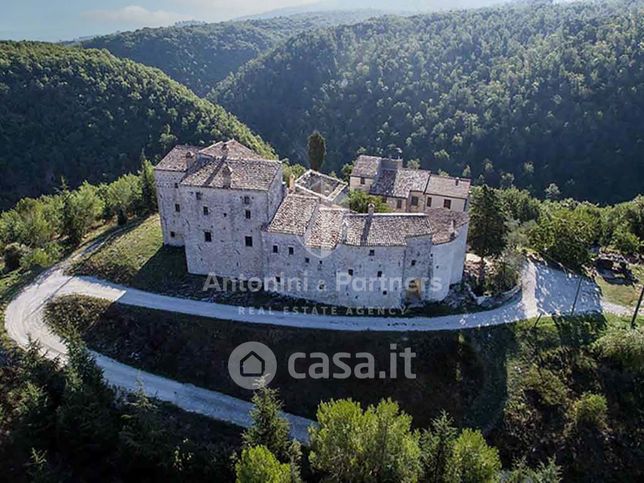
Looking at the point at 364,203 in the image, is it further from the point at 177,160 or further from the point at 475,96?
the point at 475,96

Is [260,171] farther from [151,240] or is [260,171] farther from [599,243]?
[599,243]

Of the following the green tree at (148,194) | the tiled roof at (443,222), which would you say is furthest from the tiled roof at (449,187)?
the green tree at (148,194)

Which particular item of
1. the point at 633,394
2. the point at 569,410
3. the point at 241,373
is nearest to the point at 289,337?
the point at 241,373

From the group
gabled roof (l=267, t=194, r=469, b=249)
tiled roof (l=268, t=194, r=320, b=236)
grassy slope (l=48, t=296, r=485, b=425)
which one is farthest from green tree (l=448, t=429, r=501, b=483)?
tiled roof (l=268, t=194, r=320, b=236)

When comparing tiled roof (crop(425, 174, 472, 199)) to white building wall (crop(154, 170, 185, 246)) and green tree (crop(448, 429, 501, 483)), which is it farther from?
green tree (crop(448, 429, 501, 483))

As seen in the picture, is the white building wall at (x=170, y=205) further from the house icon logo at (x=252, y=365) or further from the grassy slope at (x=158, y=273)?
the house icon logo at (x=252, y=365)

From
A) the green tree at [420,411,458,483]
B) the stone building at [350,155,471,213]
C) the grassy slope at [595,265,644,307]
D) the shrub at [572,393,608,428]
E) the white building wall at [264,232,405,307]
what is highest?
the stone building at [350,155,471,213]
